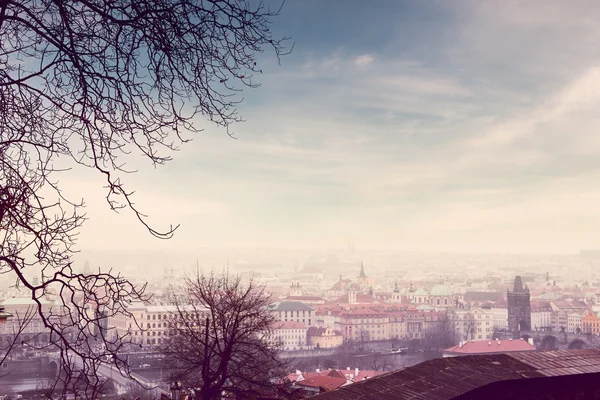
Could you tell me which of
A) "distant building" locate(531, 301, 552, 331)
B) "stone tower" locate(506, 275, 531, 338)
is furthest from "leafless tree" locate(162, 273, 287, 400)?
"distant building" locate(531, 301, 552, 331)

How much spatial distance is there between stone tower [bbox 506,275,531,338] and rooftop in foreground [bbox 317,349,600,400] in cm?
8094

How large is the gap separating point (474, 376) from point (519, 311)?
8270 cm

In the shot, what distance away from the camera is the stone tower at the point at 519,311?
7956cm

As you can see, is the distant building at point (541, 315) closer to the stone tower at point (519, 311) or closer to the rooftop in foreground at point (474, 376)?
the stone tower at point (519, 311)

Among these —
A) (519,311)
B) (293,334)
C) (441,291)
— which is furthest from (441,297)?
(293,334)

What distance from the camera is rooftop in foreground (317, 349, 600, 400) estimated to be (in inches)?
73.1

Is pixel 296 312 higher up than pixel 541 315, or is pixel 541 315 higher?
pixel 296 312

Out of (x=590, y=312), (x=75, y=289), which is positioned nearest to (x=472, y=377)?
(x=75, y=289)

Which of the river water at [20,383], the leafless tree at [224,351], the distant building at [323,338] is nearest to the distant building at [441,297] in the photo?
the distant building at [323,338]

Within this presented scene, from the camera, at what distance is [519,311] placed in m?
80.4

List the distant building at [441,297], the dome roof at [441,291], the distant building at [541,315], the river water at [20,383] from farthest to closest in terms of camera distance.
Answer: the dome roof at [441,291]
the distant building at [441,297]
the distant building at [541,315]
the river water at [20,383]

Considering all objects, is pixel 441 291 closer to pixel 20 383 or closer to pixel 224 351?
pixel 20 383

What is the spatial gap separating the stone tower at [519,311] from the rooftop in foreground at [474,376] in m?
80.9

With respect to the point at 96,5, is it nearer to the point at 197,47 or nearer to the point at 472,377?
the point at 197,47
